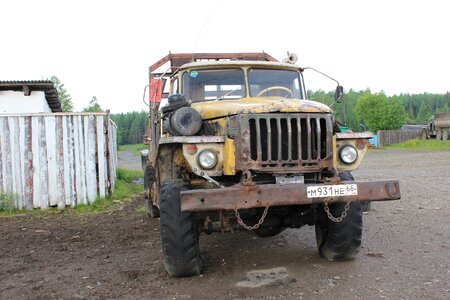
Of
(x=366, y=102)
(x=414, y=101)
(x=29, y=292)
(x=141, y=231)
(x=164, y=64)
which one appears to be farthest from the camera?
(x=414, y=101)

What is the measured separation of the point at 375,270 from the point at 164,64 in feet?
17.7

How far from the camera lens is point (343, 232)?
533 centimetres

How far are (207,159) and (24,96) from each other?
12.5m

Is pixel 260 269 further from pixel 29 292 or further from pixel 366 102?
pixel 366 102

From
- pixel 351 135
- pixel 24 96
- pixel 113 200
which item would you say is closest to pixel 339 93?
pixel 351 135

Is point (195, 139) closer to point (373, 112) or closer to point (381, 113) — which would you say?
point (381, 113)

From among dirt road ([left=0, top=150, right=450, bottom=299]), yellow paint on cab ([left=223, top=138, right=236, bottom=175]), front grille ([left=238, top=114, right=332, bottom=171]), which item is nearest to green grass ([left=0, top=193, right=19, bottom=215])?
dirt road ([left=0, top=150, right=450, bottom=299])

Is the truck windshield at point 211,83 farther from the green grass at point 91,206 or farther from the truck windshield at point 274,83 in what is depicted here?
the green grass at point 91,206

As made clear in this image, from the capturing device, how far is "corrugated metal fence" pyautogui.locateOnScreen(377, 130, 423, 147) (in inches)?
1777

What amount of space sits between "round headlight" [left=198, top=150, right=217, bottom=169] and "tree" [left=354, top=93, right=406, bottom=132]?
54.4 metres

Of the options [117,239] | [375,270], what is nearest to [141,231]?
[117,239]

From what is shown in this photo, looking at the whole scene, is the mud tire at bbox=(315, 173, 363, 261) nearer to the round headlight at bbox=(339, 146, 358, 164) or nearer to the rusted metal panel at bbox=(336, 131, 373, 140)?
the round headlight at bbox=(339, 146, 358, 164)

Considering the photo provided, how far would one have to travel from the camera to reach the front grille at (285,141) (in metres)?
4.77

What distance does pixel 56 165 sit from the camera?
9984 mm
